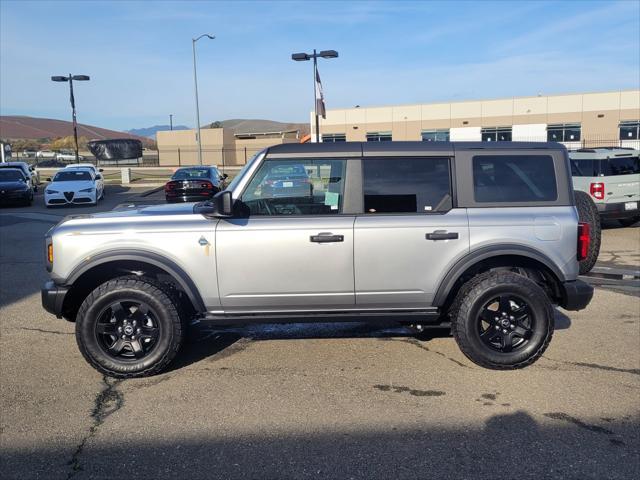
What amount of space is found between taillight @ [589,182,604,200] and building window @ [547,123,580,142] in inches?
1375

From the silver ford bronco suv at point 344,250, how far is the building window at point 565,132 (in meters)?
43.5

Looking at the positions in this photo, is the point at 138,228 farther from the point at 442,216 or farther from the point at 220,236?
the point at 442,216

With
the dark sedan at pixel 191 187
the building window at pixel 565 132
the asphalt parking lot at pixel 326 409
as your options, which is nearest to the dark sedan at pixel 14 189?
the dark sedan at pixel 191 187

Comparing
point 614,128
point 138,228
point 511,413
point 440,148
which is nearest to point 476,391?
point 511,413

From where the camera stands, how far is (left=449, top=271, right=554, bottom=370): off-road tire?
15.8ft

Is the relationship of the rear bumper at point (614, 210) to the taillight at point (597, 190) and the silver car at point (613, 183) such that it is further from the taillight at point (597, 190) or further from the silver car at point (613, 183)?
the taillight at point (597, 190)

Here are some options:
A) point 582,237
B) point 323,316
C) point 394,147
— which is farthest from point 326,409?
point 582,237

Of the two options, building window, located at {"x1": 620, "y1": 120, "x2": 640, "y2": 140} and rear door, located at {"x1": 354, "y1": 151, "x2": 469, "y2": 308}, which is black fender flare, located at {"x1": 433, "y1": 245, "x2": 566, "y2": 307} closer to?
rear door, located at {"x1": 354, "y1": 151, "x2": 469, "y2": 308}

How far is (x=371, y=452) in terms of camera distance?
357 cm

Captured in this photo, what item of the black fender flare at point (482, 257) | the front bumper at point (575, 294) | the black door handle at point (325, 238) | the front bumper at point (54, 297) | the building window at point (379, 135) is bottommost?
the front bumper at point (575, 294)

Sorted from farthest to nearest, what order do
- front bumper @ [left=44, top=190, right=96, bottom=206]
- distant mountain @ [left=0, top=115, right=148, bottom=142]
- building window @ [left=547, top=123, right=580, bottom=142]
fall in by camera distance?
distant mountain @ [left=0, top=115, right=148, bottom=142]
building window @ [left=547, top=123, right=580, bottom=142]
front bumper @ [left=44, top=190, right=96, bottom=206]

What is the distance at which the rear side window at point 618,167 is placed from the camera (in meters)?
12.5

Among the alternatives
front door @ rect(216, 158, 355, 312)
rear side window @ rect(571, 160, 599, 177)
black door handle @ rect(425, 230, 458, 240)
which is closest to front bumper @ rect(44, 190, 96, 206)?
rear side window @ rect(571, 160, 599, 177)

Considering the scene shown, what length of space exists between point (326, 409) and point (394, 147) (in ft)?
7.35
